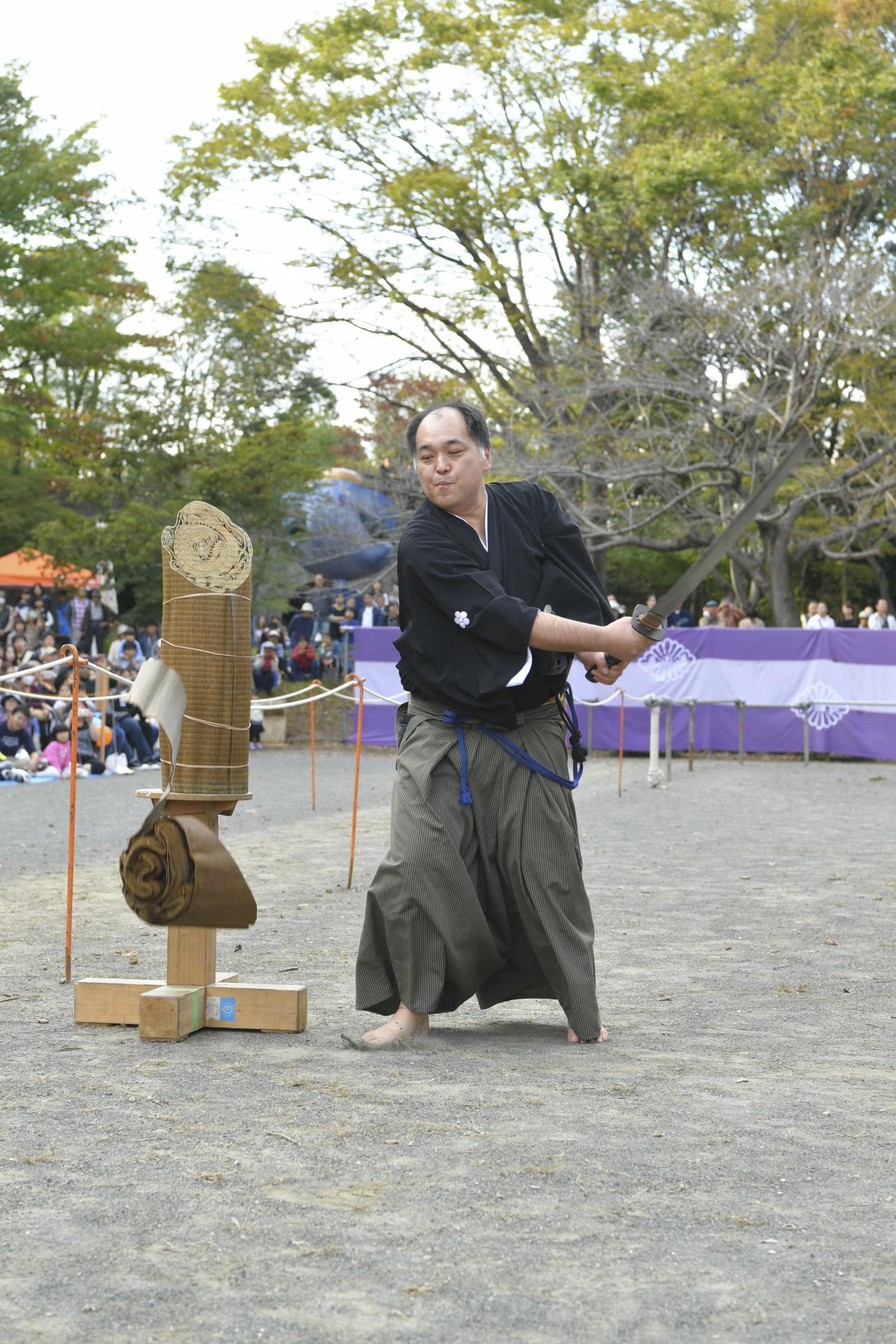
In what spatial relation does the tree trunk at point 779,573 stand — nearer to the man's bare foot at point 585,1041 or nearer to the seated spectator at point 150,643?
the seated spectator at point 150,643

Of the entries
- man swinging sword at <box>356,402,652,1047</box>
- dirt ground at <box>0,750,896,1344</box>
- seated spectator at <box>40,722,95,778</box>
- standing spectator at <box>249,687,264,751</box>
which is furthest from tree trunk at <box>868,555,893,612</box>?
man swinging sword at <box>356,402,652,1047</box>

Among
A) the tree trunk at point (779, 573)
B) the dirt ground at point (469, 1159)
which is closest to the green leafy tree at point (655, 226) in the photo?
the tree trunk at point (779, 573)

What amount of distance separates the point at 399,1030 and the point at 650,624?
1.33 meters

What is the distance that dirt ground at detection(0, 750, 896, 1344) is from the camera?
238 centimetres

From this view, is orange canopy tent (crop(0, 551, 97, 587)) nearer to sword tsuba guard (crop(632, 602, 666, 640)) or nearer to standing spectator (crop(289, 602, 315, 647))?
standing spectator (crop(289, 602, 315, 647))

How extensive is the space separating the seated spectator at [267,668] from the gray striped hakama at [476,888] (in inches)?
645

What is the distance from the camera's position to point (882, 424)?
1919cm

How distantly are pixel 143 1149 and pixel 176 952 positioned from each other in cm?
122

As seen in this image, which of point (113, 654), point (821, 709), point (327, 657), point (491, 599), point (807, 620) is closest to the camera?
point (491, 599)

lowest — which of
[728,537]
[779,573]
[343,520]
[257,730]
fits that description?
[257,730]

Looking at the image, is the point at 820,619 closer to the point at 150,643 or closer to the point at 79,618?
the point at 150,643

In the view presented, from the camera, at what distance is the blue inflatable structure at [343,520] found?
989 inches

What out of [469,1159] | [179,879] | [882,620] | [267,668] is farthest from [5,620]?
[469,1159]

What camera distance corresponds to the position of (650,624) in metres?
3.83
